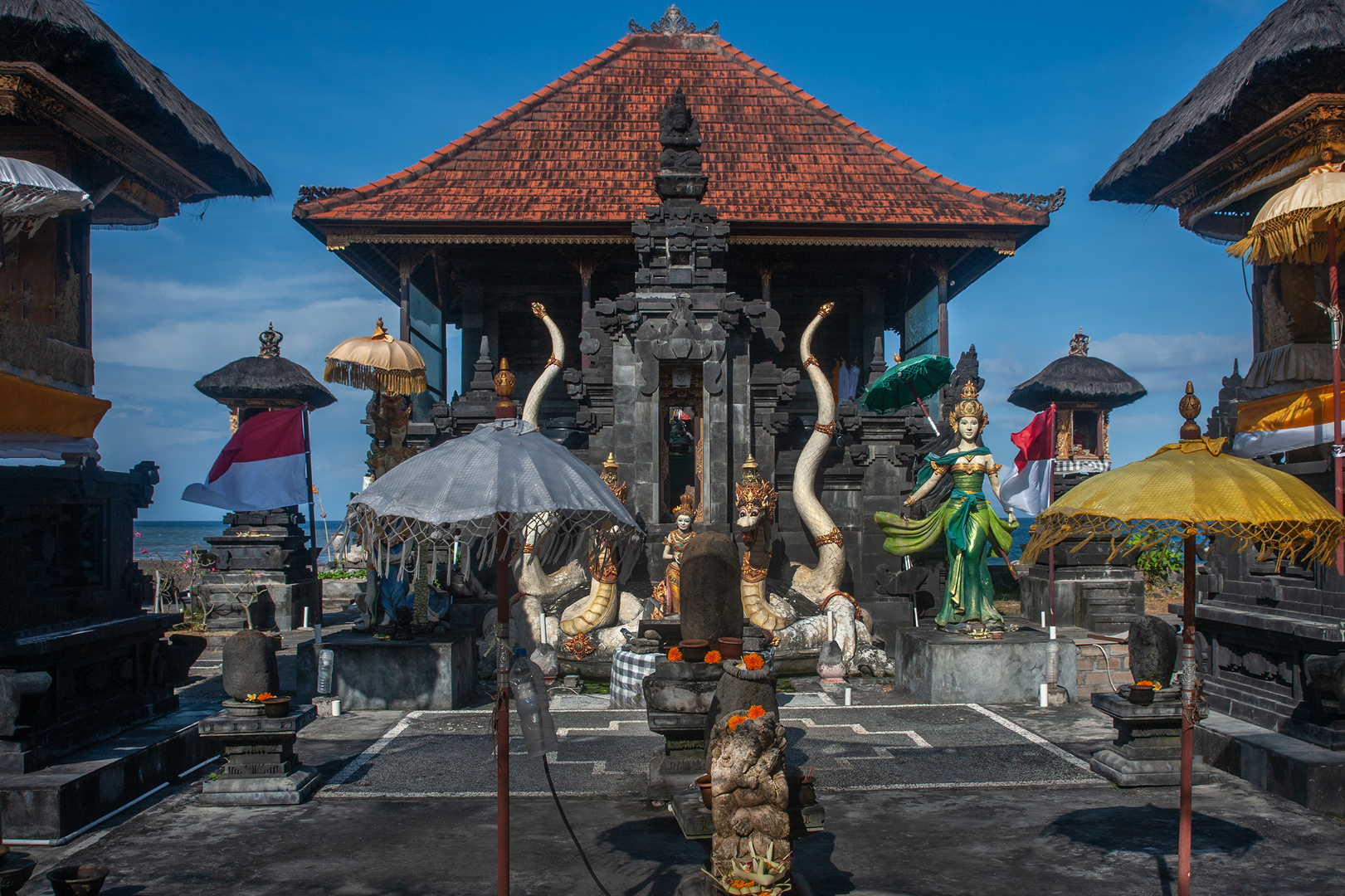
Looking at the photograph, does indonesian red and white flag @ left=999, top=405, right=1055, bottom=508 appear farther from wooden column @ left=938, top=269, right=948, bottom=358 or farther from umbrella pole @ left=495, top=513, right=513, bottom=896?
umbrella pole @ left=495, top=513, right=513, bottom=896

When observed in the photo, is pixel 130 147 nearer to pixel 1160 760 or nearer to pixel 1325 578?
pixel 1160 760

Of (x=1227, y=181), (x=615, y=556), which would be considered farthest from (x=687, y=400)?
(x=1227, y=181)

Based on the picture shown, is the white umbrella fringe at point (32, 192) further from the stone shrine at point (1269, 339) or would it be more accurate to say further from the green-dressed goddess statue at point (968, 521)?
the stone shrine at point (1269, 339)

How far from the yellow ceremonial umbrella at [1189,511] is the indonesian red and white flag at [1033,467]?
10.1 metres

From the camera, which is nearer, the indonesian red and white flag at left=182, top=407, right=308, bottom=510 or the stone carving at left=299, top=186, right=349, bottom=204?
the indonesian red and white flag at left=182, top=407, right=308, bottom=510

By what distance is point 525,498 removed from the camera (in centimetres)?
449

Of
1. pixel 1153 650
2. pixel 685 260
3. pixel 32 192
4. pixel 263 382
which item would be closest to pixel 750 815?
pixel 1153 650

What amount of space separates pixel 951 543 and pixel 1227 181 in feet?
17.3

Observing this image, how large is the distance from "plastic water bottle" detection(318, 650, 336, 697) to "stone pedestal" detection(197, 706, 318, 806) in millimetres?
2697

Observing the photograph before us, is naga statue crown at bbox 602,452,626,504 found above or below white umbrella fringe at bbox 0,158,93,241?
below

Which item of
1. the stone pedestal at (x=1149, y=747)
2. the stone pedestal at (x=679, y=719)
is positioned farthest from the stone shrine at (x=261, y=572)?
the stone pedestal at (x=1149, y=747)

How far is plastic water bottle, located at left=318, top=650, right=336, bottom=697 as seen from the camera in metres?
9.42

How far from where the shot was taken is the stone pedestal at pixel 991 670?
9414 millimetres

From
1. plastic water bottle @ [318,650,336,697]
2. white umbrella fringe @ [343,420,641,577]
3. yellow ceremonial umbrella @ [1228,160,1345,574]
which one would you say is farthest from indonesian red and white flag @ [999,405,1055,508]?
white umbrella fringe @ [343,420,641,577]
